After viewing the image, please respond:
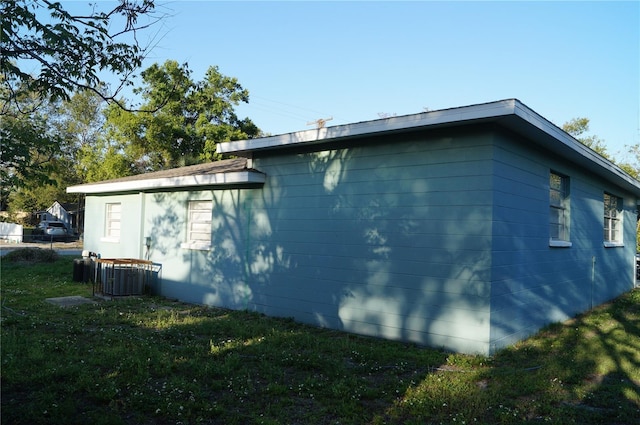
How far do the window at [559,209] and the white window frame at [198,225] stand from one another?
6860 mm

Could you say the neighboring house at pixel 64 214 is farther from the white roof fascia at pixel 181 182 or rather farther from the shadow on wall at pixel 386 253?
the shadow on wall at pixel 386 253

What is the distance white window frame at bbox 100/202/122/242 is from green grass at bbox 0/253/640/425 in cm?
532

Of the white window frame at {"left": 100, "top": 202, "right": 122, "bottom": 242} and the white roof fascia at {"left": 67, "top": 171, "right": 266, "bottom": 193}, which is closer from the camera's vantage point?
the white roof fascia at {"left": 67, "top": 171, "right": 266, "bottom": 193}

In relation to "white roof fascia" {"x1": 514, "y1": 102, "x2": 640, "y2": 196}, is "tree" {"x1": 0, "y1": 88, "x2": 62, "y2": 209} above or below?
below

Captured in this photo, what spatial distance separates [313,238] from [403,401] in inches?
162

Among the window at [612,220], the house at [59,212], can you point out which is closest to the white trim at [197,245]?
the window at [612,220]

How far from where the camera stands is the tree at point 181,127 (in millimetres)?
28531

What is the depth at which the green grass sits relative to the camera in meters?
4.23

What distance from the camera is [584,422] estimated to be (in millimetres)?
4152

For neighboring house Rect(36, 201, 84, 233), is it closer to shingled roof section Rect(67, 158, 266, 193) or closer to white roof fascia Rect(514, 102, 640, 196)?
shingled roof section Rect(67, 158, 266, 193)

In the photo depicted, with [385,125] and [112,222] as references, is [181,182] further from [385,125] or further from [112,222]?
[385,125]

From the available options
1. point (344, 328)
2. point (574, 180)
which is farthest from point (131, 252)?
point (574, 180)

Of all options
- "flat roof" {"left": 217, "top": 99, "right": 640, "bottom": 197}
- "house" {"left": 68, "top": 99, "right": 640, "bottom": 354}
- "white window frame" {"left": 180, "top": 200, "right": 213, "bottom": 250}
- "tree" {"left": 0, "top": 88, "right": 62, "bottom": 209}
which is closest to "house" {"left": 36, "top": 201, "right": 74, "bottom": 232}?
"white window frame" {"left": 180, "top": 200, "right": 213, "bottom": 250}

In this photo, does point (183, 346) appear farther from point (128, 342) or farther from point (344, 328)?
point (344, 328)
